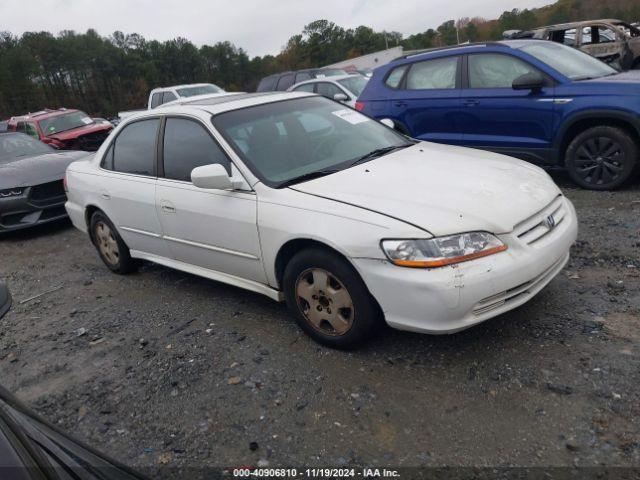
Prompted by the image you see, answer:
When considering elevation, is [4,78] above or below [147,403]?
above

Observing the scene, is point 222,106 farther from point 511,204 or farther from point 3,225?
point 3,225

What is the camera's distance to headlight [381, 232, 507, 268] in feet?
9.21

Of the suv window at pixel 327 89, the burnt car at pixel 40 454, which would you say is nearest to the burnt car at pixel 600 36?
the suv window at pixel 327 89

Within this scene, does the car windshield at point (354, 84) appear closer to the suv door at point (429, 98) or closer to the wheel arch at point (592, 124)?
the suv door at point (429, 98)

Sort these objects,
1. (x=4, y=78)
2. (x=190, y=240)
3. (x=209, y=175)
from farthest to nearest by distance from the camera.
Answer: (x=4, y=78)
(x=190, y=240)
(x=209, y=175)

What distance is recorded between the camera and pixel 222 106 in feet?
13.6

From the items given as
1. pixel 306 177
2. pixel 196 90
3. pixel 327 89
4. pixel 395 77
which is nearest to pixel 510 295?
pixel 306 177

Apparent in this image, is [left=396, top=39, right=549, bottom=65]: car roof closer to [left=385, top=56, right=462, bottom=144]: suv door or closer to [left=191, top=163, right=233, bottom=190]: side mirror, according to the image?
Result: [left=385, top=56, right=462, bottom=144]: suv door

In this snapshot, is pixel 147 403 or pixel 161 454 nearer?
pixel 161 454

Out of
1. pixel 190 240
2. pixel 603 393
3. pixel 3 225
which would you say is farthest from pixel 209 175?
pixel 3 225

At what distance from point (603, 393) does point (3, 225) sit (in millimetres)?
7497

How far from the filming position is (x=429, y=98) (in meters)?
6.89

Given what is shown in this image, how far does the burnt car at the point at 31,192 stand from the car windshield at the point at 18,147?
1.35 ft

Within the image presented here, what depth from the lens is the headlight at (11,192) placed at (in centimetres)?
727
